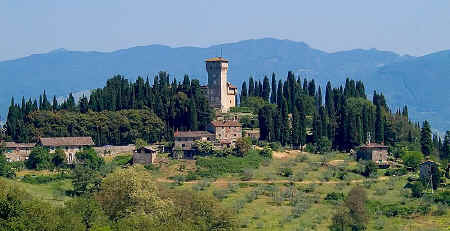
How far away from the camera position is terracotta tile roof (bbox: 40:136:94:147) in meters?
95.5

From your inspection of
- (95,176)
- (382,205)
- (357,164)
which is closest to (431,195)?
(382,205)

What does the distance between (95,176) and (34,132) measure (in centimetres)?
2037

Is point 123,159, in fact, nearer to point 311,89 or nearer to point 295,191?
point 295,191

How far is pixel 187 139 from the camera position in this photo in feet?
320

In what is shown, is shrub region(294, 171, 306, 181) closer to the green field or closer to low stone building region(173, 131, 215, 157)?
the green field

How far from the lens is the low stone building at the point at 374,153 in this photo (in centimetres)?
9800

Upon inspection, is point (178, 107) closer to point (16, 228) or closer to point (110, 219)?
point (110, 219)

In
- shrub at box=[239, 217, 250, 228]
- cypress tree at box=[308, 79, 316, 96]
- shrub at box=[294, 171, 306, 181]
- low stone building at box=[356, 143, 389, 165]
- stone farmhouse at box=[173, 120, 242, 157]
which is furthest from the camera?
cypress tree at box=[308, 79, 316, 96]

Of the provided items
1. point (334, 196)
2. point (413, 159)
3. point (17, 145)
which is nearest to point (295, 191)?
point (334, 196)

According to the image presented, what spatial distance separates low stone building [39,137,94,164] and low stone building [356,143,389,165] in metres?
29.9

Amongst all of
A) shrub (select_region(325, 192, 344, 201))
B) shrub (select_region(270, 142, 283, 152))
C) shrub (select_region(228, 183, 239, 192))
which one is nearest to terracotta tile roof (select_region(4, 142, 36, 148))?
shrub (select_region(228, 183, 239, 192))

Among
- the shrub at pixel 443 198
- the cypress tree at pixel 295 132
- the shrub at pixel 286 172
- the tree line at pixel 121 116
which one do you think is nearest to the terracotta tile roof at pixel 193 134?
the tree line at pixel 121 116

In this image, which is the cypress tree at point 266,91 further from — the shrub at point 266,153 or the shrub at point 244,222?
the shrub at point 244,222

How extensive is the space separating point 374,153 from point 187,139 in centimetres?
2075
